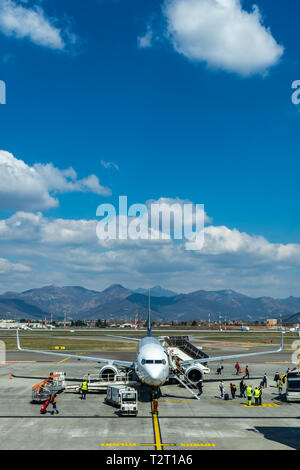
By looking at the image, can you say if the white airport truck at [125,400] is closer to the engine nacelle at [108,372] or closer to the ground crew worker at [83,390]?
the ground crew worker at [83,390]

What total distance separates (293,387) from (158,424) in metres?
15.8

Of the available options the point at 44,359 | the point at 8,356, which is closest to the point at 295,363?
the point at 44,359

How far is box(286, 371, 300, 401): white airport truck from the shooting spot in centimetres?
3681

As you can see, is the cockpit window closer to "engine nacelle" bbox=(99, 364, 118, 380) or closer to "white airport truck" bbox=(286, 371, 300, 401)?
"engine nacelle" bbox=(99, 364, 118, 380)

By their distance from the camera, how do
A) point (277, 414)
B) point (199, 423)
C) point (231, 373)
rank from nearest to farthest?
point (199, 423) → point (277, 414) → point (231, 373)

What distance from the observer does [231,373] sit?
185 feet

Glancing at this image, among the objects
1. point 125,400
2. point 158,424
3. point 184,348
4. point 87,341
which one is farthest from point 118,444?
point 87,341

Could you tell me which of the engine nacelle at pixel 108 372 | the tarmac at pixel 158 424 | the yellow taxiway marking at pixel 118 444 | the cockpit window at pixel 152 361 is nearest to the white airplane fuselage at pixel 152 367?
the cockpit window at pixel 152 361

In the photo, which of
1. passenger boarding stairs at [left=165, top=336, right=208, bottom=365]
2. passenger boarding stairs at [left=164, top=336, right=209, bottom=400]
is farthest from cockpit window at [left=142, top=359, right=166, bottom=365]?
passenger boarding stairs at [left=165, top=336, right=208, bottom=365]

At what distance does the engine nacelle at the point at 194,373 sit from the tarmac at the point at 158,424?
1.43 m

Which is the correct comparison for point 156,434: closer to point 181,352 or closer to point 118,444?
point 118,444

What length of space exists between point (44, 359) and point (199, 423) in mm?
49138

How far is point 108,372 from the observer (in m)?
42.5
